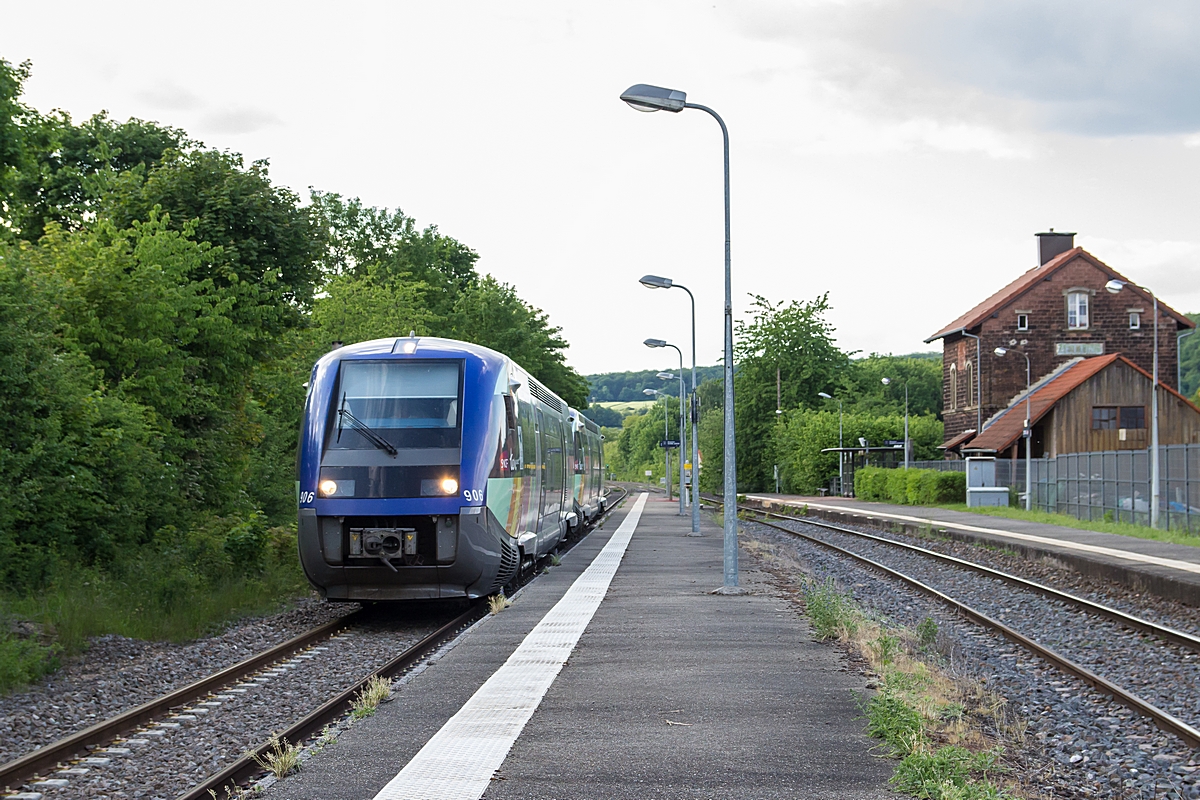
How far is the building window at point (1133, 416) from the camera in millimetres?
50125

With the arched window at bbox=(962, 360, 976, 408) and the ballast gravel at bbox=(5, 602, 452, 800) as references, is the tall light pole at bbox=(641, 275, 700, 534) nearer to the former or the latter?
the ballast gravel at bbox=(5, 602, 452, 800)

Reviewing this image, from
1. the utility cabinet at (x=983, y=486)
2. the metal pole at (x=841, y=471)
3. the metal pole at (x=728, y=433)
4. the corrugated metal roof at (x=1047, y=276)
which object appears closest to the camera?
the metal pole at (x=728, y=433)

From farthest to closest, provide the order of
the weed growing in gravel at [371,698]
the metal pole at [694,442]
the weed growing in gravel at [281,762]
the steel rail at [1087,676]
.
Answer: the metal pole at [694,442] → the steel rail at [1087,676] → the weed growing in gravel at [371,698] → the weed growing in gravel at [281,762]

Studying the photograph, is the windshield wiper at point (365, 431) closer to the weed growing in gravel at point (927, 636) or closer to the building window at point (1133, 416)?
the weed growing in gravel at point (927, 636)

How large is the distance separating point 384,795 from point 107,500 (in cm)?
1162

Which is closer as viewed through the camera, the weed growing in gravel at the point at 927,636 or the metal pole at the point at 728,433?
the weed growing in gravel at the point at 927,636

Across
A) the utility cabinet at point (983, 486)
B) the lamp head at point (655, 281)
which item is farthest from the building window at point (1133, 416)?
the lamp head at point (655, 281)

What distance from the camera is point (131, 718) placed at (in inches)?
332

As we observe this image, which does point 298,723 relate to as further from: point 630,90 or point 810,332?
point 810,332

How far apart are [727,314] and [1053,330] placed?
44.4 m

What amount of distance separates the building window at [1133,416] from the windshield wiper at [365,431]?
43746 mm

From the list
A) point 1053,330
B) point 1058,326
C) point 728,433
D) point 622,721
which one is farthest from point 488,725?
point 1058,326

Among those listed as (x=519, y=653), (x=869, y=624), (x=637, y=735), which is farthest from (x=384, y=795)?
(x=869, y=624)

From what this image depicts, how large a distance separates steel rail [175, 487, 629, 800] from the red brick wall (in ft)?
160
